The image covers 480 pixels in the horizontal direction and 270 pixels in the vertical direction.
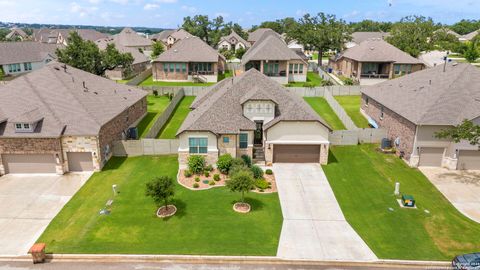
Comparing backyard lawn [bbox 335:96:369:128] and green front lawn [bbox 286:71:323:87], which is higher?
green front lawn [bbox 286:71:323:87]

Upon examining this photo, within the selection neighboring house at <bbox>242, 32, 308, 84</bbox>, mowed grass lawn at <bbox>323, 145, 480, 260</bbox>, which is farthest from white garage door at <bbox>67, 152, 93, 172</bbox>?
neighboring house at <bbox>242, 32, 308, 84</bbox>

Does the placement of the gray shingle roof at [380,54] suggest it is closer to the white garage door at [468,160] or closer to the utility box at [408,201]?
the white garage door at [468,160]

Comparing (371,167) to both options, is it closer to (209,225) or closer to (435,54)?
(209,225)

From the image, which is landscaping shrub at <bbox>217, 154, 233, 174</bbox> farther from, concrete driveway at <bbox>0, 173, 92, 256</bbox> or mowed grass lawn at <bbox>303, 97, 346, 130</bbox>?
mowed grass lawn at <bbox>303, 97, 346, 130</bbox>

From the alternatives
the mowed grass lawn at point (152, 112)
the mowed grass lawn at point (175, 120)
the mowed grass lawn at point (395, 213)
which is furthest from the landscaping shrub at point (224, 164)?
the mowed grass lawn at point (152, 112)

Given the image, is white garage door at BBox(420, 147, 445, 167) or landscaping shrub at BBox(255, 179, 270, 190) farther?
white garage door at BBox(420, 147, 445, 167)

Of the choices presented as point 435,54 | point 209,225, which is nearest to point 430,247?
point 209,225
